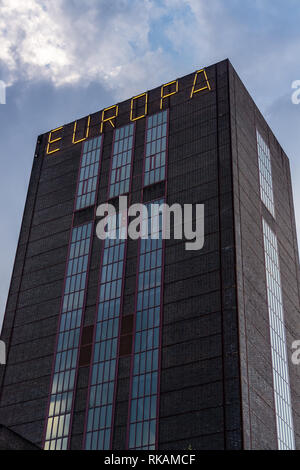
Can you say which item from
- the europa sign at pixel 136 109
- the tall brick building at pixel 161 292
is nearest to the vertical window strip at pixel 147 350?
the tall brick building at pixel 161 292

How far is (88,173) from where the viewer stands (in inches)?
3509

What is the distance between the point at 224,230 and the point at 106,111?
28.7 metres

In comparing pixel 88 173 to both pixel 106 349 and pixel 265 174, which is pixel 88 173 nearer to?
pixel 265 174

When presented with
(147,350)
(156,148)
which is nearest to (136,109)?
(156,148)

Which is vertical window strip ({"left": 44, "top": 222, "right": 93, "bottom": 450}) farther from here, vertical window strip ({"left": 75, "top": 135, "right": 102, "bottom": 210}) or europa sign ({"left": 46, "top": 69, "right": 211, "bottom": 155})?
europa sign ({"left": 46, "top": 69, "right": 211, "bottom": 155})

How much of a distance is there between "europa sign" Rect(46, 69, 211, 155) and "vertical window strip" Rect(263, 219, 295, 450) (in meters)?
18.6

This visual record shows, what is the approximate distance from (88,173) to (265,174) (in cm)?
2167

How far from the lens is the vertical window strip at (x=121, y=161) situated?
84.5 m

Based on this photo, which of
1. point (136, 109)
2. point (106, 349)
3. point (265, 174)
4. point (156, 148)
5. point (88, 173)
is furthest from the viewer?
point (136, 109)

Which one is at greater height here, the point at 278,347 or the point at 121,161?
the point at 121,161

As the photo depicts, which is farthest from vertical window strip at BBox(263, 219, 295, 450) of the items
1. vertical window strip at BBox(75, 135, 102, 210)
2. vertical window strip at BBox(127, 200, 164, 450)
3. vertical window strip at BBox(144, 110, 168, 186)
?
vertical window strip at BBox(75, 135, 102, 210)

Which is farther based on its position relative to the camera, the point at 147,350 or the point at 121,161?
the point at 121,161

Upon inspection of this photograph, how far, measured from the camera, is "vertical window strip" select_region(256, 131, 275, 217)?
8662 centimetres

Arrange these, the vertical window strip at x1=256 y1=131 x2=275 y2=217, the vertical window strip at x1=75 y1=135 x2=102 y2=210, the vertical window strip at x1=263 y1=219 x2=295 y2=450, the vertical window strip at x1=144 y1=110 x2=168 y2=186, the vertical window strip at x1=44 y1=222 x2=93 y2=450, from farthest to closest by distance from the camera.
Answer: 1. the vertical window strip at x1=256 y1=131 x2=275 y2=217
2. the vertical window strip at x1=75 y1=135 x2=102 y2=210
3. the vertical window strip at x1=144 y1=110 x2=168 y2=186
4. the vertical window strip at x1=263 y1=219 x2=295 y2=450
5. the vertical window strip at x1=44 y1=222 x2=93 y2=450
